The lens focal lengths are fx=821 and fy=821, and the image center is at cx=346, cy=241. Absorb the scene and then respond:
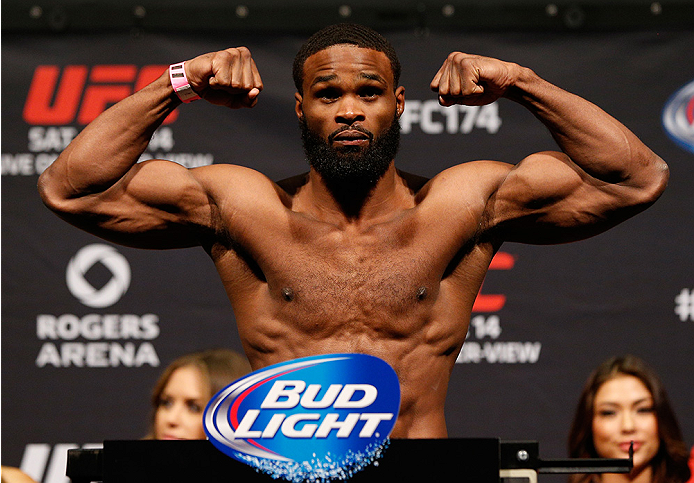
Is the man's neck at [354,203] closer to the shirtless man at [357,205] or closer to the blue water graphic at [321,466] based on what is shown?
the shirtless man at [357,205]

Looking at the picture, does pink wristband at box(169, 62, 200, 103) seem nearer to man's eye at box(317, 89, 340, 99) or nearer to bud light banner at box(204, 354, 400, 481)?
man's eye at box(317, 89, 340, 99)

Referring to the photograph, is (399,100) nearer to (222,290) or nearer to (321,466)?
(321,466)

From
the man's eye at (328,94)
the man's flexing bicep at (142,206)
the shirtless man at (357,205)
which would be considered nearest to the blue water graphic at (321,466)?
the shirtless man at (357,205)

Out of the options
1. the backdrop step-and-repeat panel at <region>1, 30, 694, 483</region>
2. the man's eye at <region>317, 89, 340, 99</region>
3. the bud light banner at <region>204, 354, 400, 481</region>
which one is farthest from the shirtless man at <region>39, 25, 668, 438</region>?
the backdrop step-and-repeat panel at <region>1, 30, 694, 483</region>

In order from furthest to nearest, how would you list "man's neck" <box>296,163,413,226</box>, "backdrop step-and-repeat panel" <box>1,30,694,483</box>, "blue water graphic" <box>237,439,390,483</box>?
"backdrop step-and-repeat panel" <box>1,30,694,483</box>, "man's neck" <box>296,163,413,226</box>, "blue water graphic" <box>237,439,390,483</box>

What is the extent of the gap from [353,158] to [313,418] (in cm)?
67

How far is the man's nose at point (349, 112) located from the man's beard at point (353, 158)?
0.02 metres

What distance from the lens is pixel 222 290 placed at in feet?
9.84

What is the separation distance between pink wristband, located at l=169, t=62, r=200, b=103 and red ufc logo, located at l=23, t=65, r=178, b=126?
50.7 inches

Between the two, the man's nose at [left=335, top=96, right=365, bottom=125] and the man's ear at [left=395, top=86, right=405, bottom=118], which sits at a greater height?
the man's ear at [left=395, top=86, right=405, bottom=118]

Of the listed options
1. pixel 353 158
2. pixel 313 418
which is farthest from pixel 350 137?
pixel 313 418

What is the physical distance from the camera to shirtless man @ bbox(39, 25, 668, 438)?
1.76 metres

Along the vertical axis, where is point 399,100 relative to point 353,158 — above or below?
above

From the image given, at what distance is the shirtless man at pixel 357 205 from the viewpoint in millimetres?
1756
